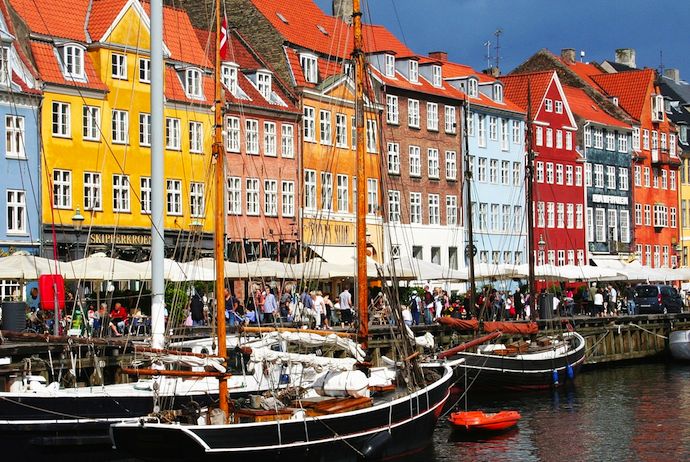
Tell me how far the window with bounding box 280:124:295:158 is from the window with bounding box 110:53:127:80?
9.77 metres

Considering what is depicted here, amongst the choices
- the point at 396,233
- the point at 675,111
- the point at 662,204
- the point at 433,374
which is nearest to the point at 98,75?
the point at 396,233

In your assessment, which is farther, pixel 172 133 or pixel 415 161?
pixel 415 161

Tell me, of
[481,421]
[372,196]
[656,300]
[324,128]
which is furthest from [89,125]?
[656,300]

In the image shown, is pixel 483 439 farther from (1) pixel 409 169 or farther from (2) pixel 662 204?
(2) pixel 662 204

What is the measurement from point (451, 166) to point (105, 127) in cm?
2763

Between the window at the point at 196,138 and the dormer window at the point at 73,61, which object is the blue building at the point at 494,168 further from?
the dormer window at the point at 73,61

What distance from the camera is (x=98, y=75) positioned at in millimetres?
53625

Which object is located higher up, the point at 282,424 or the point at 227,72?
the point at 227,72

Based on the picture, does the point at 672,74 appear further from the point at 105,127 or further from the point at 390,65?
the point at 105,127

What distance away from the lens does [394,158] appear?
70375 mm

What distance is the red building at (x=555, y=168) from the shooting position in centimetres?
8419

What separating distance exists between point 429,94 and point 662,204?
102ft

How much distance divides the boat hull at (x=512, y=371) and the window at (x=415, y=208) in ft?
85.3

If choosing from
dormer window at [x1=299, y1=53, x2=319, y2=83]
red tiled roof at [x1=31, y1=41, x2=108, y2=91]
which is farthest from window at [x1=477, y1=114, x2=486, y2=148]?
red tiled roof at [x1=31, y1=41, x2=108, y2=91]
